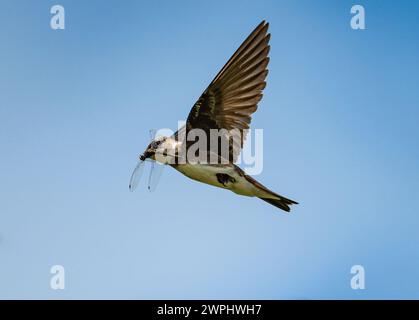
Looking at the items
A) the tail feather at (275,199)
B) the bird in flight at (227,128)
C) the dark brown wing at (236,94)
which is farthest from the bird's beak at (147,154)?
the tail feather at (275,199)

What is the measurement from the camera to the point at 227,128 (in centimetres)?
677

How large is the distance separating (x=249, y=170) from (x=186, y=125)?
0.66 meters

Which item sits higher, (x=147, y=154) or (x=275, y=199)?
(x=147, y=154)

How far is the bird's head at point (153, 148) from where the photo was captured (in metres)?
6.51

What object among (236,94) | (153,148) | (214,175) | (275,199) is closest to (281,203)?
(275,199)

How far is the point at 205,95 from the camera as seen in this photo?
657 centimetres

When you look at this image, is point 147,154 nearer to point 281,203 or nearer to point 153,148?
point 153,148

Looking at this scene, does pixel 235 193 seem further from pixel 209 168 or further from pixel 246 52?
pixel 246 52

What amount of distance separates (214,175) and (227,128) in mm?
523

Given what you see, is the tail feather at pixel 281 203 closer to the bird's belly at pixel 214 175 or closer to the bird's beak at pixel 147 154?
the bird's belly at pixel 214 175

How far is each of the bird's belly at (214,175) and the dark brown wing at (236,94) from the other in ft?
0.71

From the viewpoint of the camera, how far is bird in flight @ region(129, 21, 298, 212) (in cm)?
647

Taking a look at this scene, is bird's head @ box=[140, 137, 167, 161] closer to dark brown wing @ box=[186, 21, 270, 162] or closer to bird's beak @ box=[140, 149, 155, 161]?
bird's beak @ box=[140, 149, 155, 161]

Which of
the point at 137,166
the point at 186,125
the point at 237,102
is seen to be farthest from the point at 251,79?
the point at 137,166
